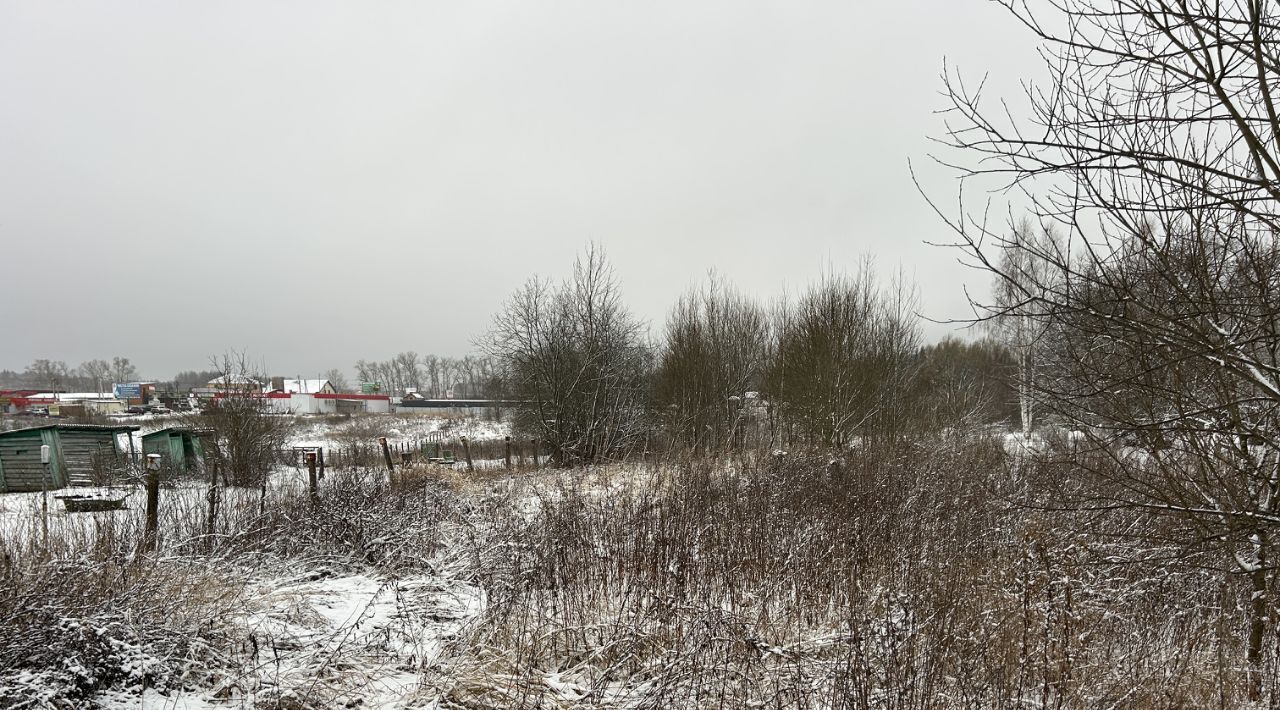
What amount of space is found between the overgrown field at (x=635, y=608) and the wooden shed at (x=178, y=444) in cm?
1148

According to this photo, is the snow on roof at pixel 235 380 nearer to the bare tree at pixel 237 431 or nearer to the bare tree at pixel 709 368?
the bare tree at pixel 237 431

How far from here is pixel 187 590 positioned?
4.68 m

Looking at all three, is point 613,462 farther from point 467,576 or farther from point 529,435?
point 467,576

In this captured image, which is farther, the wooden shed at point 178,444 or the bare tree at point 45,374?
the bare tree at point 45,374

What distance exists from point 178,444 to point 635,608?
18388 mm

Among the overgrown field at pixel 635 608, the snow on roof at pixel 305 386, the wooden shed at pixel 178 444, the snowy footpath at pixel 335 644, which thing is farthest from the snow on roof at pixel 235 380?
the snow on roof at pixel 305 386

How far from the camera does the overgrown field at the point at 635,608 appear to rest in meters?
3.29

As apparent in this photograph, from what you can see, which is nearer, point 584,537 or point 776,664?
point 776,664

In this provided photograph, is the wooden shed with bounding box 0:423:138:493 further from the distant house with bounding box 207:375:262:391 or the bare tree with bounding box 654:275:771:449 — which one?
the bare tree with bounding box 654:275:771:449

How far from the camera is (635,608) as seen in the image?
458 centimetres

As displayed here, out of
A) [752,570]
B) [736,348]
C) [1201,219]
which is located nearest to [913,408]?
[736,348]

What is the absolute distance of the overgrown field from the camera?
3.29 metres

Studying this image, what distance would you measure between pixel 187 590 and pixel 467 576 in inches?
86.3

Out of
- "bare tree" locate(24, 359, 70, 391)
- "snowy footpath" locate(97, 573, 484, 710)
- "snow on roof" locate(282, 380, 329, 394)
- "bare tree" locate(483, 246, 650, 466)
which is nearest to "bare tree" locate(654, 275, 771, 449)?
"bare tree" locate(483, 246, 650, 466)
